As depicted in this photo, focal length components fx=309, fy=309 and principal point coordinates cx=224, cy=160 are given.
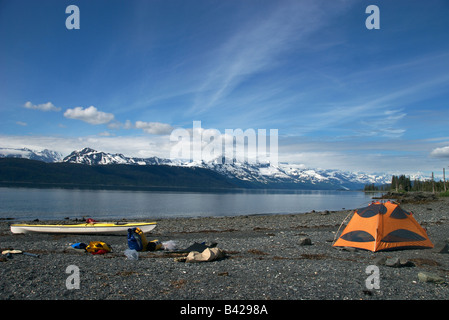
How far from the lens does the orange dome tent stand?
16.6 meters

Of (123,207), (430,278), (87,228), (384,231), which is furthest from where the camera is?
(123,207)

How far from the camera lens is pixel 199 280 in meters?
10.6

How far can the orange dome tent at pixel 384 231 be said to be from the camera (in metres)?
16.6

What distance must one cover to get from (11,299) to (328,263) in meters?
11.5

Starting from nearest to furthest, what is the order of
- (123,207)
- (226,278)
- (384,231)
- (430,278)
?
(430,278), (226,278), (384,231), (123,207)

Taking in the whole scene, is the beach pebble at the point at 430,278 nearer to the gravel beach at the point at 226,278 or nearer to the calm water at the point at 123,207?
the gravel beach at the point at 226,278

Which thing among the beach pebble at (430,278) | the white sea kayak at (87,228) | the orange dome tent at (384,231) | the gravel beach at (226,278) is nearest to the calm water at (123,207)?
the orange dome tent at (384,231)

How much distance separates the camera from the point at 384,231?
16812 millimetres

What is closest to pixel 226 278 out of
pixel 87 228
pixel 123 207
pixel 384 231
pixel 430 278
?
pixel 430 278

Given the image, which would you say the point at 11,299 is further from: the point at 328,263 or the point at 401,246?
the point at 401,246

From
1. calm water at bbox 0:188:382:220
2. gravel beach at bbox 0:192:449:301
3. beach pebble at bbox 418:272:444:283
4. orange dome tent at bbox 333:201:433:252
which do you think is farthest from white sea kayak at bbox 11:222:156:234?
calm water at bbox 0:188:382:220

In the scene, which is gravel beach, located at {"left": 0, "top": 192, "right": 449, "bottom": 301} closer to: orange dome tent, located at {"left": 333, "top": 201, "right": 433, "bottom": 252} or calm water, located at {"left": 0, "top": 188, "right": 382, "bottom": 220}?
orange dome tent, located at {"left": 333, "top": 201, "right": 433, "bottom": 252}

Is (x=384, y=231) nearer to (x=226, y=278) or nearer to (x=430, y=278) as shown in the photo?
(x=430, y=278)
